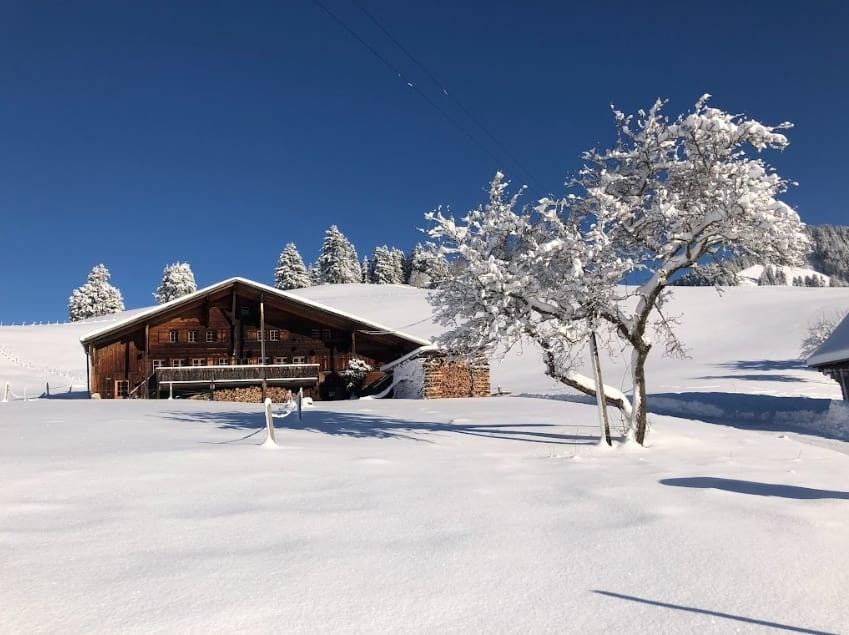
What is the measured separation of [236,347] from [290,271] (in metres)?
62.2

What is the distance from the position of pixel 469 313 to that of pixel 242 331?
26.6 m

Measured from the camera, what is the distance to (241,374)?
3550 centimetres

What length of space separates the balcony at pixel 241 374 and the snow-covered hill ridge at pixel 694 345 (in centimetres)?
1661

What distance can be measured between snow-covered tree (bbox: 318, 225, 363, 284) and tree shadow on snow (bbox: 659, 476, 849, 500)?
96540 mm

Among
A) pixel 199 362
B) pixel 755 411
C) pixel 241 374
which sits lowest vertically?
pixel 755 411

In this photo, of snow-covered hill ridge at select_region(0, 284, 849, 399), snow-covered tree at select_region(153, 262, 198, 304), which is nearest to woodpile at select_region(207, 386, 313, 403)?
snow-covered hill ridge at select_region(0, 284, 849, 399)

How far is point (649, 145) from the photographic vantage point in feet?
46.9

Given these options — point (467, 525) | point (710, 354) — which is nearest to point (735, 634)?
point (467, 525)

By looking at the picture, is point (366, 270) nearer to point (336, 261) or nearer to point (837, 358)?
point (336, 261)

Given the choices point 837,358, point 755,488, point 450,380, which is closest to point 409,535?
point 755,488

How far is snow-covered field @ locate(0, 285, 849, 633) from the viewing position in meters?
4.06

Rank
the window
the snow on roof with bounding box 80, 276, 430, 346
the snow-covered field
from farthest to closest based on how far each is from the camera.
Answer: the window → the snow on roof with bounding box 80, 276, 430, 346 → the snow-covered field

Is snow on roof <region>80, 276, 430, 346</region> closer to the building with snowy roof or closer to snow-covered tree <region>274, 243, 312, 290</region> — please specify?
the building with snowy roof

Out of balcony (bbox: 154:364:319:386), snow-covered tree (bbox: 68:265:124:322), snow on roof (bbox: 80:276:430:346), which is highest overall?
snow-covered tree (bbox: 68:265:124:322)
